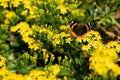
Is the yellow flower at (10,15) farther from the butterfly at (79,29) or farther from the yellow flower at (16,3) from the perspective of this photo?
the butterfly at (79,29)

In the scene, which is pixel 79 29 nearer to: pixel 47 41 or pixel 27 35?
pixel 47 41

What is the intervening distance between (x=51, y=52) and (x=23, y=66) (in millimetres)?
351

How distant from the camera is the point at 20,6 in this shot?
425 centimetres

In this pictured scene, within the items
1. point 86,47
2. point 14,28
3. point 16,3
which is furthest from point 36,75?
point 16,3

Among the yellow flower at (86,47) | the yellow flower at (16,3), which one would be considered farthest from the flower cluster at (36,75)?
the yellow flower at (16,3)

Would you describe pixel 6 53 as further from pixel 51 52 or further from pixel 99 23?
pixel 99 23

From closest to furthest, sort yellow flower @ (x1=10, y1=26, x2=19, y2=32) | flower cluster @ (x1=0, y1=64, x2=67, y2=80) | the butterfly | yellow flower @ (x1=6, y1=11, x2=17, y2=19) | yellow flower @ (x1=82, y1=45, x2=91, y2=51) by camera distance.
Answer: flower cluster @ (x1=0, y1=64, x2=67, y2=80) → yellow flower @ (x1=82, y1=45, x2=91, y2=51) → the butterfly → yellow flower @ (x1=10, y1=26, x2=19, y2=32) → yellow flower @ (x1=6, y1=11, x2=17, y2=19)

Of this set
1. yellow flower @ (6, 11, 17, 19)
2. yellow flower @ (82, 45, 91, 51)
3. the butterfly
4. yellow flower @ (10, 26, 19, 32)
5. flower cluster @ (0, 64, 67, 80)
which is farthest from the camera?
yellow flower @ (6, 11, 17, 19)

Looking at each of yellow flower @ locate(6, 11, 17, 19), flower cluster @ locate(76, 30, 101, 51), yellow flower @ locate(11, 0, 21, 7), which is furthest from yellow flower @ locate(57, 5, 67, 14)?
yellow flower @ locate(6, 11, 17, 19)

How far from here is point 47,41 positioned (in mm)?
3824

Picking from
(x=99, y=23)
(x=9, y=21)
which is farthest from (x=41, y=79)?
(x=99, y=23)

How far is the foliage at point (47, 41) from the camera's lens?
11.6 feet

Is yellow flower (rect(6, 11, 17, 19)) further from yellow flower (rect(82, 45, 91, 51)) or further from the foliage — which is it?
yellow flower (rect(82, 45, 91, 51))

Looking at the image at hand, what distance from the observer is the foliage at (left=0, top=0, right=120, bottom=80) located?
354 centimetres
